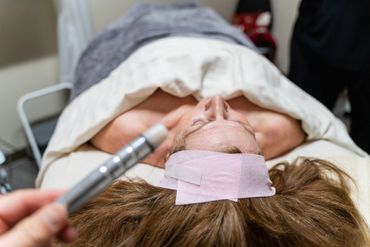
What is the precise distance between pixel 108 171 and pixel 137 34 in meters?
1.30

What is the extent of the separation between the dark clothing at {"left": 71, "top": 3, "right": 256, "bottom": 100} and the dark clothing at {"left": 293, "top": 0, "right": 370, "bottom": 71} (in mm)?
276

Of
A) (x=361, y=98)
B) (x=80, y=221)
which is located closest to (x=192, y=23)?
(x=361, y=98)

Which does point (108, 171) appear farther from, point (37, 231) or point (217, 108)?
point (217, 108)

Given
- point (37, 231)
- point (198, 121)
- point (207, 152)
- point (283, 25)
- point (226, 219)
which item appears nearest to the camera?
point (37, 231)

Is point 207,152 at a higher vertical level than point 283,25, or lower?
higher

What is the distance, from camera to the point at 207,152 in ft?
3.06

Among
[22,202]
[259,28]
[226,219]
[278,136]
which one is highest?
[22,202]

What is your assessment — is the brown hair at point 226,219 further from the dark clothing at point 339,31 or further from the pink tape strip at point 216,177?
the dark clothing at point 339,31

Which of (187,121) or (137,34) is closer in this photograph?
(187,121)

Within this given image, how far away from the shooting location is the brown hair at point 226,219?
821 mm

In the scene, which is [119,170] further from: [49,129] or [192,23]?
[49,129]

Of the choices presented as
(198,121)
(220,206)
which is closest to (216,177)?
(220,206)

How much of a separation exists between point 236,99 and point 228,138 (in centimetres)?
40

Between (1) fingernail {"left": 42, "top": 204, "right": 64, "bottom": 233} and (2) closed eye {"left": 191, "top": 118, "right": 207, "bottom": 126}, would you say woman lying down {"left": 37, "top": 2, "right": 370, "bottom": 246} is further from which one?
(1) fingernail {"left": 42, "top": 204, "right": 64, "bottom": 233}
